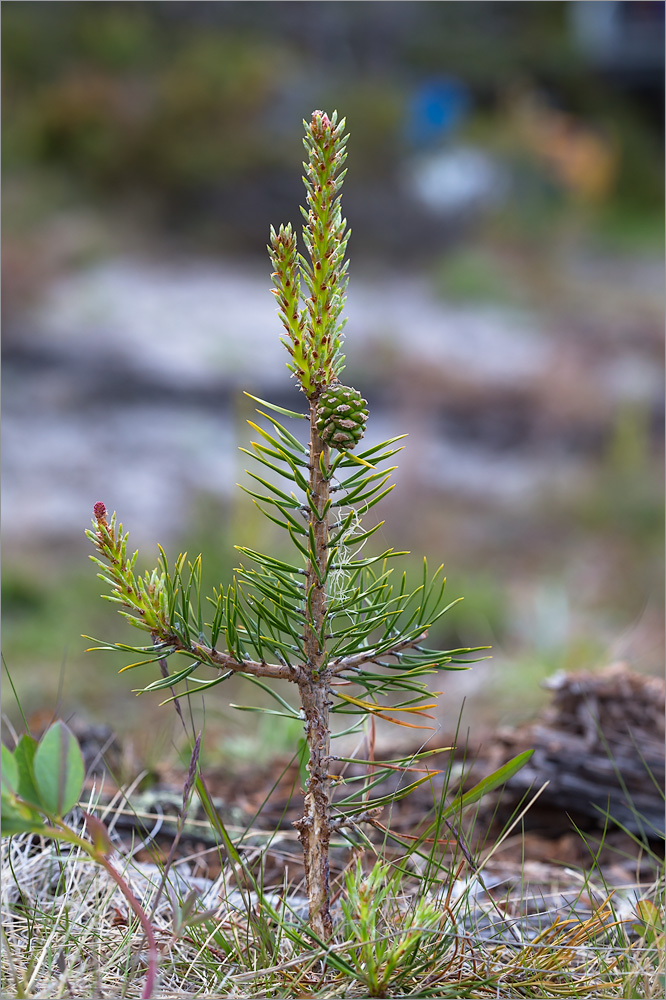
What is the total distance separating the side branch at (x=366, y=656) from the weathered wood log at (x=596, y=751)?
50 centimetres

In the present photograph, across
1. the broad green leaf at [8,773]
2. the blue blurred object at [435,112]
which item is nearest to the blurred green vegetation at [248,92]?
the blue blurred object at [435,112]

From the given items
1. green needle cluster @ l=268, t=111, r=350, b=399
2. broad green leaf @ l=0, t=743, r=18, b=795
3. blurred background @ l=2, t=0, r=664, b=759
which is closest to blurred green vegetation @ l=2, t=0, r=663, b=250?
blurred background @ l=2, t=0, r=664, b=759

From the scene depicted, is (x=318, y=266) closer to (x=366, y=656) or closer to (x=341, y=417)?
(x=341, y=417)

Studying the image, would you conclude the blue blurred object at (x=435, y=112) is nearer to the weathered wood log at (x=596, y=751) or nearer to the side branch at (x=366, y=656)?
the weathered wood log at (x=596, y=751)

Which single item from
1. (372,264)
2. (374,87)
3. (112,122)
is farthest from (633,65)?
(112,122)

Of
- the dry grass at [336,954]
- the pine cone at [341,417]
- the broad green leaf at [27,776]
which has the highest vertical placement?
the pine cone at [341,417]

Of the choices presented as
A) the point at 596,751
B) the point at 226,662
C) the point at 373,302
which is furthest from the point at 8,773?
the point at 373,302

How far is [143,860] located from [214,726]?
53.4 inches

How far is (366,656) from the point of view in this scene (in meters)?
0.67

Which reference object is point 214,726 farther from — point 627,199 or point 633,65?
point 633,65

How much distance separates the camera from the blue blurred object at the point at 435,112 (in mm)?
9141

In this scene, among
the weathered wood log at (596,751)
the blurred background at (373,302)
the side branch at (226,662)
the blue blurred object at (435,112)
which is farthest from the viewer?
the blue blurred object at (435,112)

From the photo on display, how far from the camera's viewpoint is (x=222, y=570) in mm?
2396

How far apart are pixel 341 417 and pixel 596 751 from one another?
0.80m
